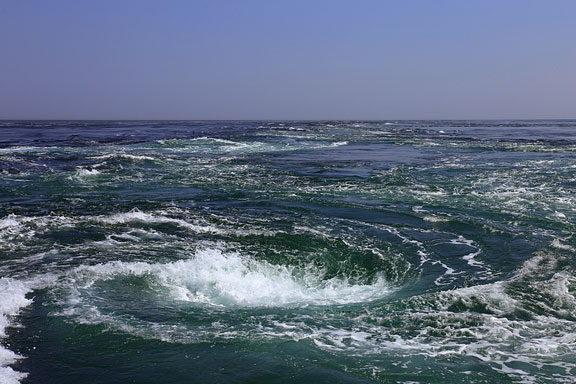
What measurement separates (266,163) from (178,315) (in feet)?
82.6

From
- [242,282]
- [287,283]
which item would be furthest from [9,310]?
[287,283]

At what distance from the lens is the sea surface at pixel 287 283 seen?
21.8ft

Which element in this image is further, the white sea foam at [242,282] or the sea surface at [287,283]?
the white sea foam at [242,282]

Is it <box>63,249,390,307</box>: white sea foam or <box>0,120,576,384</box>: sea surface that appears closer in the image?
<box>0,120,576,384</box>: sea surface

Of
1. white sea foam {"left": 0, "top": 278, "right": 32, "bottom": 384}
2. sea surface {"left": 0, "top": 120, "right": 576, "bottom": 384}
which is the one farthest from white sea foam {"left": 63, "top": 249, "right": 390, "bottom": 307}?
white sea foam {"left": 0, "top": 278, "right": 32, "bottom": 384}

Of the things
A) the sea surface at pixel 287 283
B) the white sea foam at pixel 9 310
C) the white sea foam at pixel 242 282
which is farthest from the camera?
the white sea foam at pixel 242 282

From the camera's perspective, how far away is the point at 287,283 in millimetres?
10688

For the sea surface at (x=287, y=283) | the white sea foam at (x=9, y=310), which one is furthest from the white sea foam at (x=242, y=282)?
the white sea foam at (x=9, y=310)

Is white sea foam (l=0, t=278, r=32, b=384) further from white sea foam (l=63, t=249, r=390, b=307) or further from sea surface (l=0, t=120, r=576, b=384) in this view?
white sea foam (l=63, t=249, r=390, b=307)

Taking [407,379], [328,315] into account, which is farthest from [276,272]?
[407,379]

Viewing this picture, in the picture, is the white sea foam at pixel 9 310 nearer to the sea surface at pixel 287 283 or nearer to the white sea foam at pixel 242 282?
the sea surface at pixel 287 283

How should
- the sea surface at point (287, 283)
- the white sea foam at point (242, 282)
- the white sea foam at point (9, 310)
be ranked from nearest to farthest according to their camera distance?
1. the white sea foam at point (9, 310)
2. the sea surface at point (287, 283)
3. the white sea foam at point (242, 282)

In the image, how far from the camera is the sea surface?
664 centimetres

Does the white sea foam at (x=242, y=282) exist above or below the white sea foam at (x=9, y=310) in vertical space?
below
